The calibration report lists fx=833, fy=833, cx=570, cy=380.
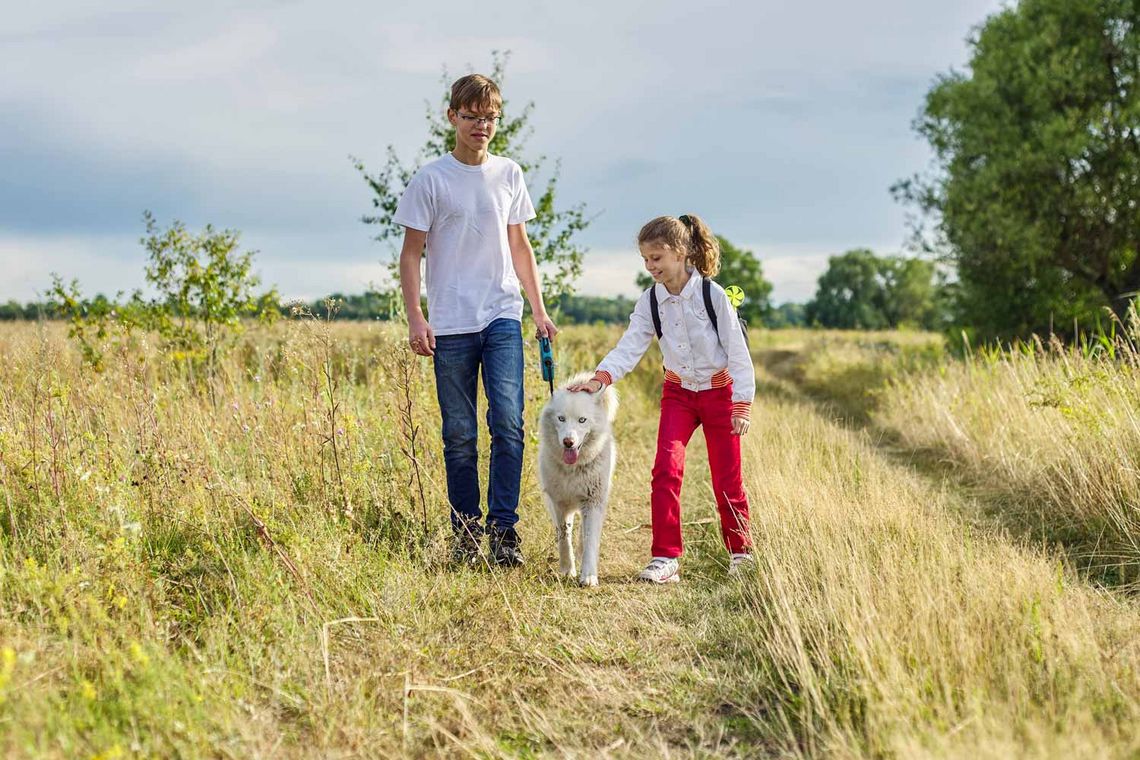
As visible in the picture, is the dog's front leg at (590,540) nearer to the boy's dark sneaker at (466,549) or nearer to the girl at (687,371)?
the girl at (687,371)

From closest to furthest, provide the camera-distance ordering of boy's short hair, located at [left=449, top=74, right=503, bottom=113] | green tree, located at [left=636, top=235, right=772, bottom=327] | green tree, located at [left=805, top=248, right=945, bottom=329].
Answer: boy's short hair, located at [left=449, top=74, right=503, bottom=113]
green tree, located at [left=636, top=235, right=772, bottom=327]
green tree, located at [left=805, top=248, right=945, bottom=329]

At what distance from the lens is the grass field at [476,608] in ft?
8.66

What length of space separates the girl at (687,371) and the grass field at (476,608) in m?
0.27

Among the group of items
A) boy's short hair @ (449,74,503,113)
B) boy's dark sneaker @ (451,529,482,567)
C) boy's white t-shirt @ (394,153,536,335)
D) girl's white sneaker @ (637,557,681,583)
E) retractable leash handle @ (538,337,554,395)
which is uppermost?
boy's short hair @ (449,74,503,113)

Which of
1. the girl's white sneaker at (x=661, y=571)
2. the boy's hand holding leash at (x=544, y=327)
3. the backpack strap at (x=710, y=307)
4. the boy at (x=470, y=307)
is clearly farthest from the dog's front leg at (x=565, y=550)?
the backpack strap at (x=710, y=307)

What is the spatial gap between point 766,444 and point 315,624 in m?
5.09

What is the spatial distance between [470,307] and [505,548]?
1317 millimetres

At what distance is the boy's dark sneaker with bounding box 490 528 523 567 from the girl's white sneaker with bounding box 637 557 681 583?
2.27ft

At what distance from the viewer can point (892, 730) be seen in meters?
2.43

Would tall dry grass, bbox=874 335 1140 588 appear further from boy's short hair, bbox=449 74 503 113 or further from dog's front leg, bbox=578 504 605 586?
boy's short hair, bbox=449 74 503 113

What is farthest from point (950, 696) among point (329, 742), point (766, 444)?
point (766, 444)

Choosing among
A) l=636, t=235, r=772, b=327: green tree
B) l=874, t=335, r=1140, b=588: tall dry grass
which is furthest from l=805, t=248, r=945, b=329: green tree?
l=874, t=335, r=1140, b=588: tall dry grass

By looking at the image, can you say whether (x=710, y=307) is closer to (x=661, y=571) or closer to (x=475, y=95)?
(x=661, y=571)

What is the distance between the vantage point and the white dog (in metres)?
4.51
